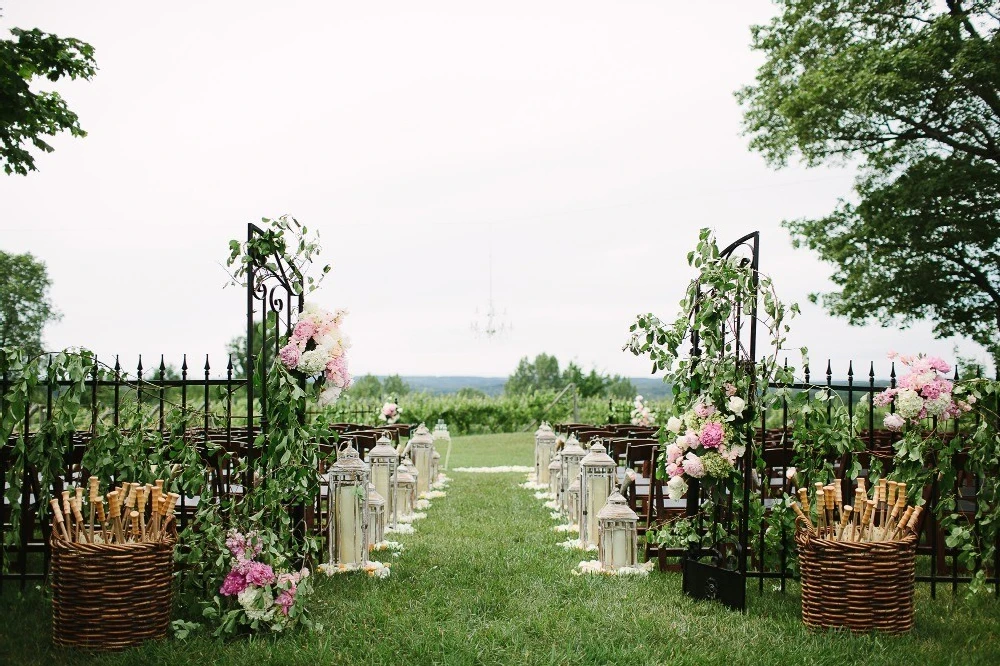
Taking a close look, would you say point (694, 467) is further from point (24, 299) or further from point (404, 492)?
point (24, 299)

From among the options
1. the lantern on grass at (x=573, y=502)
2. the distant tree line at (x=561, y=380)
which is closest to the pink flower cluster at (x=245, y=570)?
the lantern on grass at (x=573, y=502)

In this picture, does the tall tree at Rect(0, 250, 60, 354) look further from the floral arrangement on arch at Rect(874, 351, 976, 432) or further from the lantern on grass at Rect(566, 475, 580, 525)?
the floral arrangement on arch at Rect(874, 351, 976, 432)

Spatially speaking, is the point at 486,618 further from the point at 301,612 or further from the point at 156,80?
the point at 156,80

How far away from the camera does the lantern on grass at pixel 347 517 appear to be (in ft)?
18.6

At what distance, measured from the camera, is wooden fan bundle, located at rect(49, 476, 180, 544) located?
4.06 metres

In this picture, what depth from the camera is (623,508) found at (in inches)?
225

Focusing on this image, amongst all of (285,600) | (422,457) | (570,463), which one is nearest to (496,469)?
(422,457)

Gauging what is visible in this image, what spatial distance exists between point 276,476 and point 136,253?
16.7 m

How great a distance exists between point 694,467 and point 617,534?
3.36ft

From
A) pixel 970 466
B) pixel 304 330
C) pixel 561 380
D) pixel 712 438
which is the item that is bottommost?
pixel 970 466

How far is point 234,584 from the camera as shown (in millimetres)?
4258

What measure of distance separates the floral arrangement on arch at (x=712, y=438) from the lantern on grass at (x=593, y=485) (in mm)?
1402

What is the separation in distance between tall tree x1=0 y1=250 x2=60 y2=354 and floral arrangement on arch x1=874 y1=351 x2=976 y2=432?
29025 millimetres

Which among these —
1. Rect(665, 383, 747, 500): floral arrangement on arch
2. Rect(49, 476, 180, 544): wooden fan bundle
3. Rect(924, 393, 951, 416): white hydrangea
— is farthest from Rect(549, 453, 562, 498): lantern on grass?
Rect(49, 476, 180, 544): wooden fan bundle
